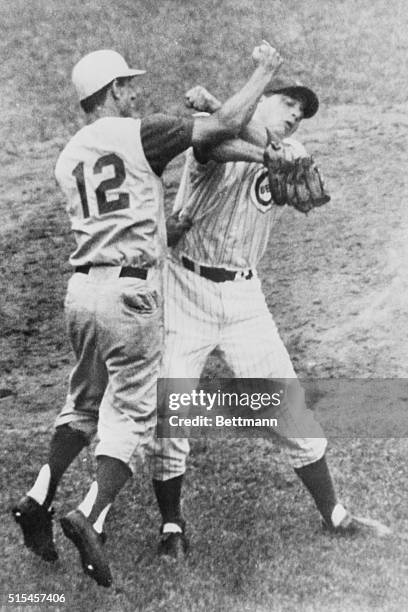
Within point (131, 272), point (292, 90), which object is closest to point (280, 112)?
point (292, 90)

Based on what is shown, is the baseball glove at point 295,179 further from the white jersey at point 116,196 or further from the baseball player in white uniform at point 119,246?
the white jersey at point 116,196

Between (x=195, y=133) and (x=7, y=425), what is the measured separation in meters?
1.56

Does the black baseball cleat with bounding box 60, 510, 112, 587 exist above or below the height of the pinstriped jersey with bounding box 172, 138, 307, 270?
below

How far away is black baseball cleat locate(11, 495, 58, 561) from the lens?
98.8 inches

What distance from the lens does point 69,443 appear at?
2598 millimetres

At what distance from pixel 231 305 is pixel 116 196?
0.49 meters

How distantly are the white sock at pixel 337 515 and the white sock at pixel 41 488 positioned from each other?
2.80 ft

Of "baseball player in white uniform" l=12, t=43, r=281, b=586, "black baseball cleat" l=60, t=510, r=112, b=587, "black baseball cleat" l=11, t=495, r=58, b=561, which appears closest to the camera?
"black baseball cleat" l=60, t=510, r=112, b=587

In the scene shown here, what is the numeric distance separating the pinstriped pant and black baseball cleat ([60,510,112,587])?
380mm

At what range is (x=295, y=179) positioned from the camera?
8.16 ft

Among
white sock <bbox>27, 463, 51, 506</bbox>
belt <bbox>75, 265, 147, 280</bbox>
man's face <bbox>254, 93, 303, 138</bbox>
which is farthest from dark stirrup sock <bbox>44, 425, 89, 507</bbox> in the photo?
man's face <bbox>254, 93, 303, 138</bbox>

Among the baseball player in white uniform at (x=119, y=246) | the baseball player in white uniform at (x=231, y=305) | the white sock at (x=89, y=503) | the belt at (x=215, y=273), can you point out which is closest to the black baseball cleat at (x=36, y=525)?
the baseball player in white uniform at (x=119, y=246)

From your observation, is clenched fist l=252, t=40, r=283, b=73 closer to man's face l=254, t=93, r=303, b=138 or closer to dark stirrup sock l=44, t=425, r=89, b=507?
man's face l=254, t=93, r=303, b=138

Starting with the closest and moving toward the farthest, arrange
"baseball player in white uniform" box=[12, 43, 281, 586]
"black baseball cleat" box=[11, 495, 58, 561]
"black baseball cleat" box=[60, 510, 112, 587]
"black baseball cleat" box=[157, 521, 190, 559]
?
"black baseball cleat" box=[60, 510, 112, 587] < "baseball player in white uniform" box=[12, 43, 281, 586] < "black baseball cleat" box=[11, 495, 58, 561] < "black baseball cleat" box=[157, 521, 190, 559]
